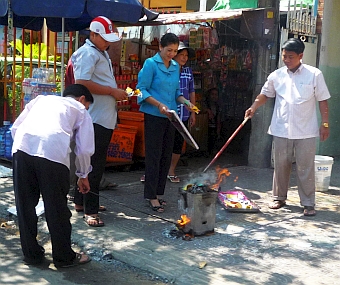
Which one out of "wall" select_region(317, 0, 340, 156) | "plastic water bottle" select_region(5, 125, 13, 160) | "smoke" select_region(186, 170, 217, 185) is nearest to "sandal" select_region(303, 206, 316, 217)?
"smoke" select_region(186, 170, 217, 185)

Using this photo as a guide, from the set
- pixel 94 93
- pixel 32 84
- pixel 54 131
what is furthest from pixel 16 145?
pixel 32 84

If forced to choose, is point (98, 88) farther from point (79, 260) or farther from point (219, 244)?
point (219, 244)

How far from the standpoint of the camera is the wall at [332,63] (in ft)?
30.2

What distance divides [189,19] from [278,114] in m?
2.25

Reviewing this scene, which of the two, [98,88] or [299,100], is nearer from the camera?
[98,88]

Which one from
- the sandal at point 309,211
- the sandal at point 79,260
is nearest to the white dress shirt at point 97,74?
the sandal at point 79,260

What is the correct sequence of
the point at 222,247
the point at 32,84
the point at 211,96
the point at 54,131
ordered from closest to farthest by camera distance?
1. the point at 54,131
2. the point at 222,247
3. the point at 32,84
4. the point at 211,96

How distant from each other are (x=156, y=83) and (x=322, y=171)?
2680 millimetres

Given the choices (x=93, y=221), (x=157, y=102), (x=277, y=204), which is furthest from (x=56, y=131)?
(x=277, y=204)

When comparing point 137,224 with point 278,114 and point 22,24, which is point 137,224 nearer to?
point 278,114

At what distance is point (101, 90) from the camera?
546 cm

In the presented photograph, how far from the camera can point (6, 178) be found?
759 cm

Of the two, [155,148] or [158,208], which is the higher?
[155,148]

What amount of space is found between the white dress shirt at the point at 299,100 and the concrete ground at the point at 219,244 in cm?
95
